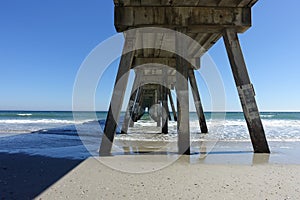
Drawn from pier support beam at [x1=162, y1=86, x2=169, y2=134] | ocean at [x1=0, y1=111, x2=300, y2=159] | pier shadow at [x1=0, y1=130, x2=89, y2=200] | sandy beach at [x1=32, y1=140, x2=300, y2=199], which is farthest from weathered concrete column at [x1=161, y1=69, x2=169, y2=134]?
pier shadow at [x1=0, y1=130, x2=89, y2=200]

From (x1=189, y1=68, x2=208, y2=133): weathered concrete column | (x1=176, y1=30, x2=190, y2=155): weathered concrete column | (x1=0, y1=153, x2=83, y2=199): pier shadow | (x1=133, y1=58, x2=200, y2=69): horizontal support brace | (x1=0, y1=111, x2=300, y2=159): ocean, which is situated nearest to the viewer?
(x1=0, y1=153, x2=83, y2=199): pier shadow

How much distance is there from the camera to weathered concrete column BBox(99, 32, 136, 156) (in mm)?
4344

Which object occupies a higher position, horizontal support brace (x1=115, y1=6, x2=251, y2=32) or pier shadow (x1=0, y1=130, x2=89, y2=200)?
horizontal support brace (x1=115, y1=6, x2=251, y2=32)

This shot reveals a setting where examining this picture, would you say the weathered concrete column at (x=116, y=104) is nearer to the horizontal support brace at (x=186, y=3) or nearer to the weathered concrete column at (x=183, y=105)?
the horizontal support brace at (x=186, y=3)

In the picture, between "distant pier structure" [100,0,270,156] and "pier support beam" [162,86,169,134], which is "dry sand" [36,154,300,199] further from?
"pier support beam" [162,86,169,134]

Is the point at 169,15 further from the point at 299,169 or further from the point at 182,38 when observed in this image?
the point at 299,169

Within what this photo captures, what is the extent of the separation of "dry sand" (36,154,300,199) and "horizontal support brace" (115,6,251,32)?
255cm

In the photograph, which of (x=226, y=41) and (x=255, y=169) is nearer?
(x=255, y=169)

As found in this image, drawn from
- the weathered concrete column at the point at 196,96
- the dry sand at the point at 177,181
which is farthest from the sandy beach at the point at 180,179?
the weathered concrete column at the point at 196,96

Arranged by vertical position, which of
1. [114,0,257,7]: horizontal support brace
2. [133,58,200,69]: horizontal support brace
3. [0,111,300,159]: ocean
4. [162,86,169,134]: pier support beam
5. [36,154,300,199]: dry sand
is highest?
[114,0,257,7]: horizontal support brace

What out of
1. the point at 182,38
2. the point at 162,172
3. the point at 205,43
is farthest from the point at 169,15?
the point at 162,172

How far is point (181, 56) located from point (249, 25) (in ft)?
4.74

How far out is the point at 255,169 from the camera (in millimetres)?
3227

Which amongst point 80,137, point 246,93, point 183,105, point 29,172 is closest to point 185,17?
point 183,105
